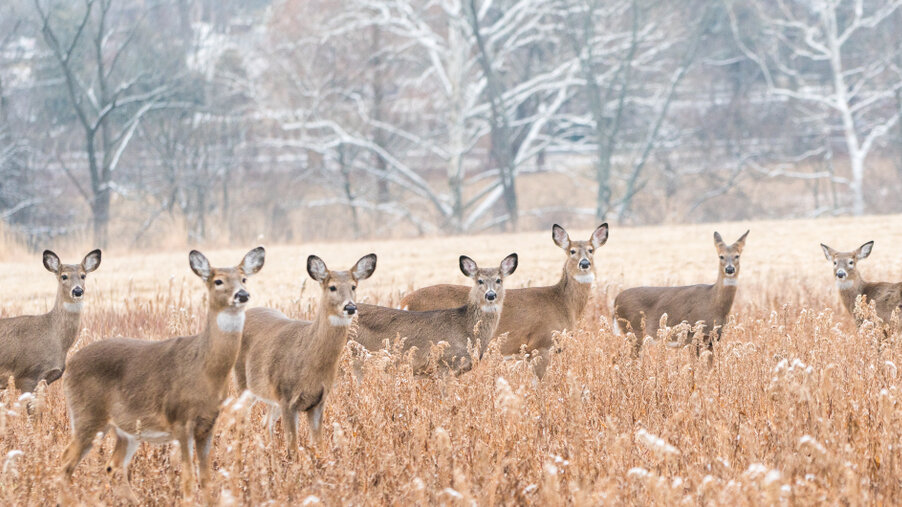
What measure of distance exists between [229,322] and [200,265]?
0.44m

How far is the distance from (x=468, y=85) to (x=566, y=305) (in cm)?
2951

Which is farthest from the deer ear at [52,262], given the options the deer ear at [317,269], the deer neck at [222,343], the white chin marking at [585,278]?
the white chin marking at [585,278]

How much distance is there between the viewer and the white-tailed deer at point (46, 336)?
27.6ft

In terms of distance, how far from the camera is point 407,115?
139 ft

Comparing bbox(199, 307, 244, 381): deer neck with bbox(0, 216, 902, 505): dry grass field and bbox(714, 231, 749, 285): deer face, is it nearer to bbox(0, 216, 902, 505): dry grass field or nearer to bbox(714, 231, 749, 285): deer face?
bbox(0, 216, 902, 505): dry grass field

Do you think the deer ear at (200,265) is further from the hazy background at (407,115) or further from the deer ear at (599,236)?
the hazy background at (407,115)

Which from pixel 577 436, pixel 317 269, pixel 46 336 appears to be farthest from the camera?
pixel 46 336

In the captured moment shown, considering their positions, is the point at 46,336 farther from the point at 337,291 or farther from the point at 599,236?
the point at 599,236

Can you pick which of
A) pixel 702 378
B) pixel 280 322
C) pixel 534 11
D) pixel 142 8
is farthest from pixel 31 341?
pixel 142 8

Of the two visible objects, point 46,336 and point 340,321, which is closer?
point 340,321

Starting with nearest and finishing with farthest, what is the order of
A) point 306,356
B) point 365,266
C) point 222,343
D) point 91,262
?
1. point 222,343
2. point 306,356
3. point 365,266
4. point 91,262

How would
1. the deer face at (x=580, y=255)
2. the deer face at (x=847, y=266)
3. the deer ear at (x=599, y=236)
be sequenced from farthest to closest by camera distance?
the deer face at (x=847, y=266) → the deer ear at (x=599, y=236) → the deer face at (x=580, y=255)

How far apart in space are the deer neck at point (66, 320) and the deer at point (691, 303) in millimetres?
4568

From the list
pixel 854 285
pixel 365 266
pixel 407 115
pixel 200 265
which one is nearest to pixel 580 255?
pixel 854 285
